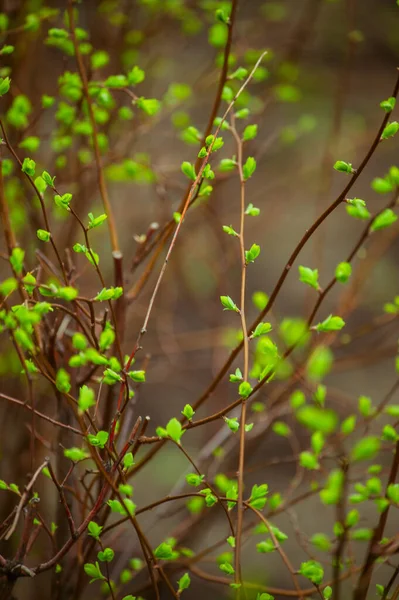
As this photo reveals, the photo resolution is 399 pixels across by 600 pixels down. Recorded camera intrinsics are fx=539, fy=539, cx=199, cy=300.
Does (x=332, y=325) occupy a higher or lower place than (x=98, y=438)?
higher

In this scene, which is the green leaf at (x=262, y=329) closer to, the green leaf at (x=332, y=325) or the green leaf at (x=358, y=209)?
the green leaf at (x=332, y=325)

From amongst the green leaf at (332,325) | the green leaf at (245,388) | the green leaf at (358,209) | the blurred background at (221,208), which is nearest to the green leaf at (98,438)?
the green leaf at (245,388)

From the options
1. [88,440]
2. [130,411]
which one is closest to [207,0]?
[130,411]

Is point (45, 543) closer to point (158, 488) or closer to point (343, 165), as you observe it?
point (158, 488)

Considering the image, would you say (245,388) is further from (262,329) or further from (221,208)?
(221,208)

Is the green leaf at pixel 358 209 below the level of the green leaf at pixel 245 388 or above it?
above

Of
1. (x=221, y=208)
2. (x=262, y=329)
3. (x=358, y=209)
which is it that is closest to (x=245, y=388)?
(x=262, y=329)

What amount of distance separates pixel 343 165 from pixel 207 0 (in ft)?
2.57

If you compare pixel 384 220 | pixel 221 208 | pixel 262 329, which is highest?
pixel 384 220

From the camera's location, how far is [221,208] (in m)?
1.87

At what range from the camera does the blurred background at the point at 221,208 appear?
49.9 inches

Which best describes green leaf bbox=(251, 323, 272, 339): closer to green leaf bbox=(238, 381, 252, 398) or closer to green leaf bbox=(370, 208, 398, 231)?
green leaf bbox=(238, 381, 252, 398)

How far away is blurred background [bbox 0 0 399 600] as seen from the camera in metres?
1.27

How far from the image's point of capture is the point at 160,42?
1.58m
